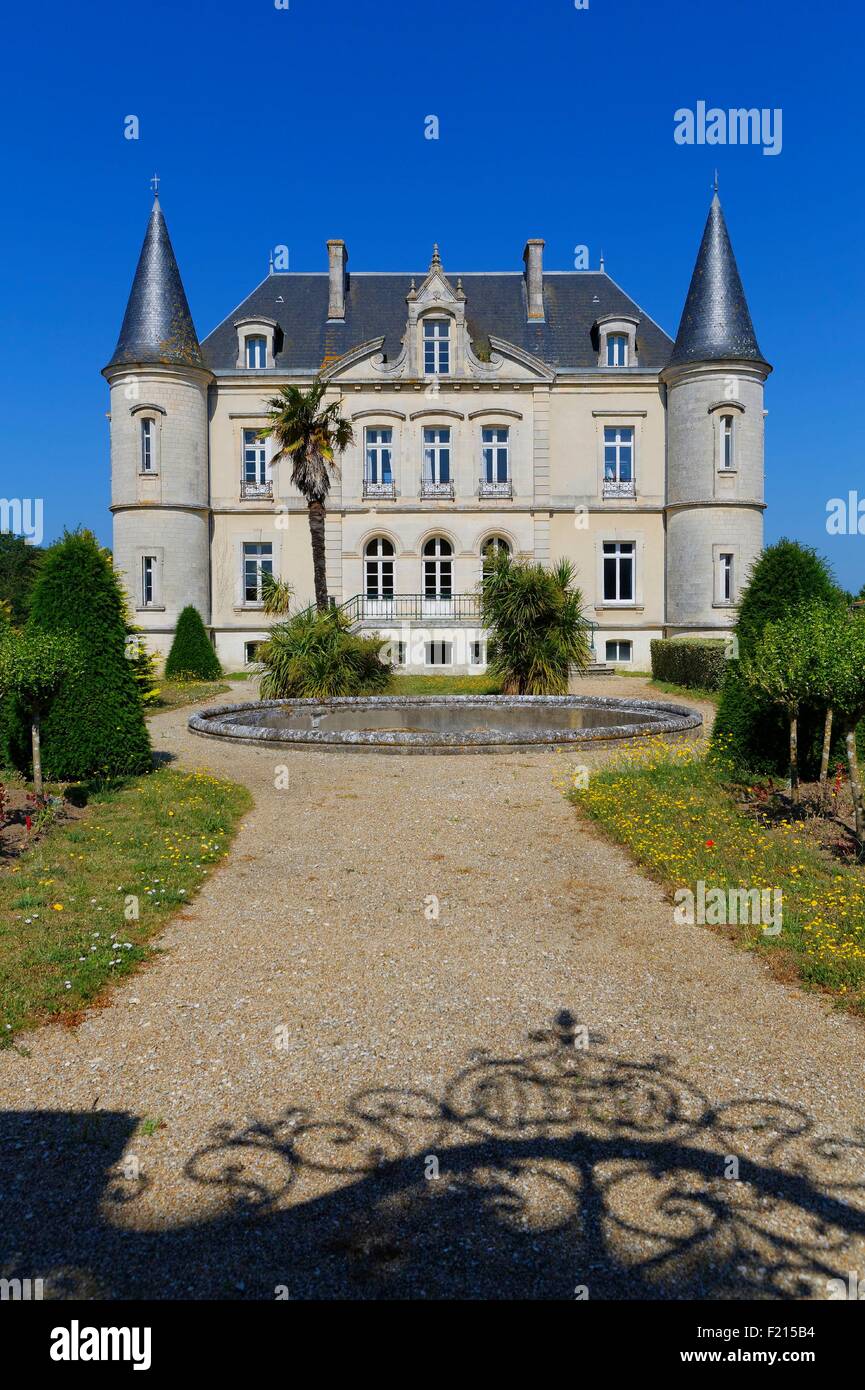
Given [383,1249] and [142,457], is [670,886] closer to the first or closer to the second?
[383,1249]

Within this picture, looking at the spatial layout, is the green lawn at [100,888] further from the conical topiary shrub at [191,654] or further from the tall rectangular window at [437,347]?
the tall rectangular window at [437,347]

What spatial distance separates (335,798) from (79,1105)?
595 cm

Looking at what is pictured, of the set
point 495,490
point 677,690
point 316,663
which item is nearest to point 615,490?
point 495,490

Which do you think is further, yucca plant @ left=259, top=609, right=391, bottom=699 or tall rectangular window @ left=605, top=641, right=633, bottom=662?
tall rectangular window @ left=605, top=641, right=633, bottom=662

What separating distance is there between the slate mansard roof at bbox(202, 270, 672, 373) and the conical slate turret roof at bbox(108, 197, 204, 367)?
1.98m

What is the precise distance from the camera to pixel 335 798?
9.41 m

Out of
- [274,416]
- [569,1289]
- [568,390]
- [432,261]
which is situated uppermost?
[432,261]

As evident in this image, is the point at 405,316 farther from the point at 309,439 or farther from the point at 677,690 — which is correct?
the point at 677,690

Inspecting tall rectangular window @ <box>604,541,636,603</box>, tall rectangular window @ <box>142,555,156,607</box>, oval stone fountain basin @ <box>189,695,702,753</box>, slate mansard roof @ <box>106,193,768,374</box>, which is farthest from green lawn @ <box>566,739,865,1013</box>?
slate mansard roof @ <box>106,193,768,374</box>

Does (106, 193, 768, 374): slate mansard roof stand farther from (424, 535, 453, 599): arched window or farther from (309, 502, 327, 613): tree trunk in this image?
(309, 502, 327, 613): tree trunk

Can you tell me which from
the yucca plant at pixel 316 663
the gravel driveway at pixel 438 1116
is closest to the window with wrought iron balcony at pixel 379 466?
the yucca plant at pixel 316 663

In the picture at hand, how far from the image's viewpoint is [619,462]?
2906 cm

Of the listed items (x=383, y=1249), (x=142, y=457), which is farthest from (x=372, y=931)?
(x=142, y=457)

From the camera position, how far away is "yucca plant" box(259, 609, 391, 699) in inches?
695
